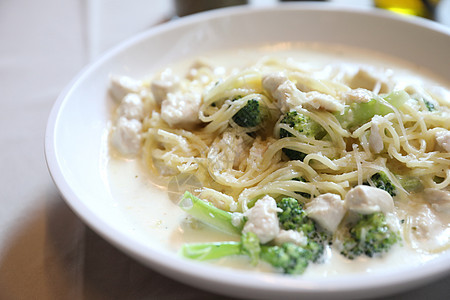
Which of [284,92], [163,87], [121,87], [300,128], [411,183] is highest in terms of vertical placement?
[284,92]

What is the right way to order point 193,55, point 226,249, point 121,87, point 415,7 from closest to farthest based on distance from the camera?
point 226,249, point 121,87, point 193,55, point 415,7

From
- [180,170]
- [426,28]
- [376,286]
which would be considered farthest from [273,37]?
[376,286]

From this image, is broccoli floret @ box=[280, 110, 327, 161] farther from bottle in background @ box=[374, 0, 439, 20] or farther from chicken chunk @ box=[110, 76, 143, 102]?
bottle in background @ box=[374, 0, 439, 20]

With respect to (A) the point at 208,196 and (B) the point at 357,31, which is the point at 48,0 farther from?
(A) the point at 208,196

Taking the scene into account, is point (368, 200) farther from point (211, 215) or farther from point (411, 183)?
point (211, 215)

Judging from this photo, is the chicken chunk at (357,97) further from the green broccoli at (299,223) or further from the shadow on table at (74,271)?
the shadow on table at (74,271)

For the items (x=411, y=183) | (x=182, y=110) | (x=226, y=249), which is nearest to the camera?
(x=226, y=249)

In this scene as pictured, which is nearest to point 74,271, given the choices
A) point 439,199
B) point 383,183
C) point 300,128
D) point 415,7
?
point 300,128

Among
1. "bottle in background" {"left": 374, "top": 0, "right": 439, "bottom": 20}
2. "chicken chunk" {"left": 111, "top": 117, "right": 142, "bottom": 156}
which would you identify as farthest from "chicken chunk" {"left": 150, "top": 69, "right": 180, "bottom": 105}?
→ "bottle in background" {"left": 374, "top": 0, "right": 439, "bottom": 20}
